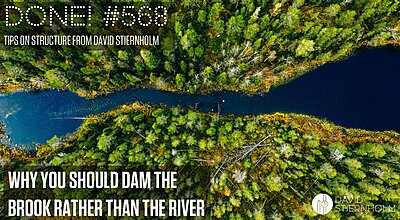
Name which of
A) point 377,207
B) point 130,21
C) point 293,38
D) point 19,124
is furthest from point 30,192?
point 377,207

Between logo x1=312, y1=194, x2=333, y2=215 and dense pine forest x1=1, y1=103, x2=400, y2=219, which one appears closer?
logo x1=312, y1=194, x2=333, y2=215

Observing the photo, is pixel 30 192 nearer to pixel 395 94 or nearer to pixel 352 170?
pixel 352 170

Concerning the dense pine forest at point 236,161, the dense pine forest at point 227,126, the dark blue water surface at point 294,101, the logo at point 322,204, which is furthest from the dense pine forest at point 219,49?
the logo at point 322,204

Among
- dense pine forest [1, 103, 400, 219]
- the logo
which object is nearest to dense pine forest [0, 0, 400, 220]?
dense pine forest [1, 103, 400, 219]

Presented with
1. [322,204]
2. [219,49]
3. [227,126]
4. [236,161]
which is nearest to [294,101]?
[227,126]

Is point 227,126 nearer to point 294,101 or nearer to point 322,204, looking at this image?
point 294,101

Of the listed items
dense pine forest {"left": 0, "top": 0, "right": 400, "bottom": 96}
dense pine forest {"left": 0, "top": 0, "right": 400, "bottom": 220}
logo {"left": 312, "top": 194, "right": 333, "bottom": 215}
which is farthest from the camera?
dense pine forest {"left": 0, "top": 0, "right": 400, "bottom": 96}

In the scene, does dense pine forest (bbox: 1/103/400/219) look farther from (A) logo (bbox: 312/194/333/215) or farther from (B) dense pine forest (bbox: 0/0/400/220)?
(A) logo (bbox: 312/194/333/215)
